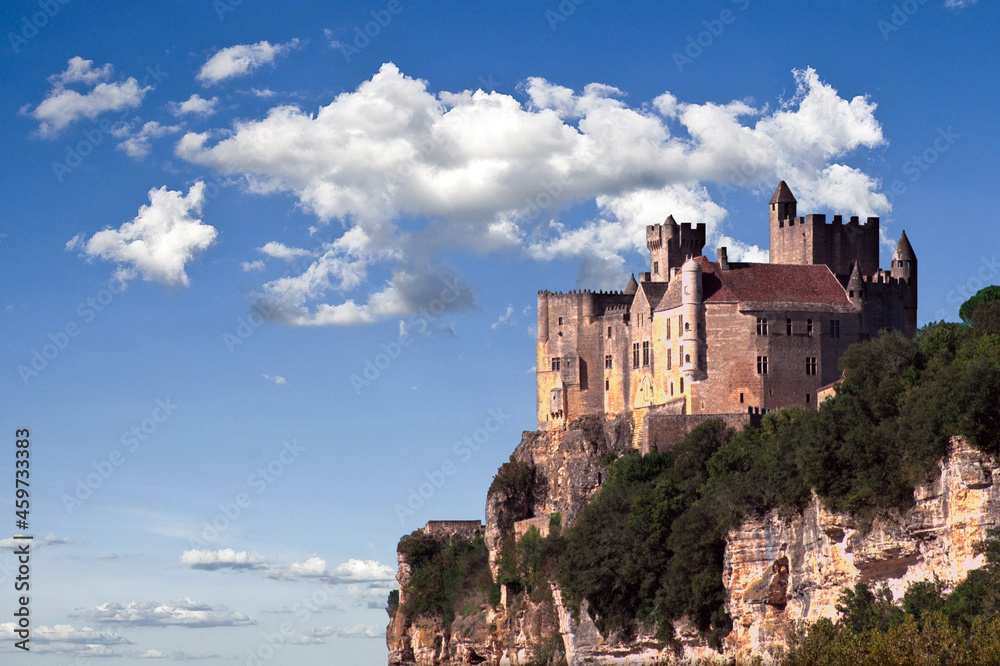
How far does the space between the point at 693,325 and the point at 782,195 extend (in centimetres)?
1437

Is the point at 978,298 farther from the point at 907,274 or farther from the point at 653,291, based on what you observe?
the point at 653,291

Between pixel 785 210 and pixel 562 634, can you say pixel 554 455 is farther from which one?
pixel 785 210

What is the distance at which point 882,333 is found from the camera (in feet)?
267

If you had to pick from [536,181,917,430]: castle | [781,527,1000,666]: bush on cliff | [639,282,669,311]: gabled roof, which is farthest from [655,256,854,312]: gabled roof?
[781,527,1000,666]: bush on cliff

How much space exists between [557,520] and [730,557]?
22575 mm

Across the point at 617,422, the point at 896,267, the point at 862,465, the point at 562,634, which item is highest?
the point at 896,267

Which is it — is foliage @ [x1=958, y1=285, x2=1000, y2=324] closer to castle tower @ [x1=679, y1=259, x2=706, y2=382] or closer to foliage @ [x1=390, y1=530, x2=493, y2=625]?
castle tower @ [x1=679, y1=259, x2=706, y2=382]

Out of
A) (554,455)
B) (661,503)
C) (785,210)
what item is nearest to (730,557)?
(661,503)

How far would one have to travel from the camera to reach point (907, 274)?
10119 cm

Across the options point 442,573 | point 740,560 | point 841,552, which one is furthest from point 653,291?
point 841,552

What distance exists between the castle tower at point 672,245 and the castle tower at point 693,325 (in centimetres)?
971

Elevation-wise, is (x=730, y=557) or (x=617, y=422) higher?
(x=617, y=422)

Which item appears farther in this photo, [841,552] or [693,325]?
[693,325]

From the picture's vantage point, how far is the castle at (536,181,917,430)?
317 ft
